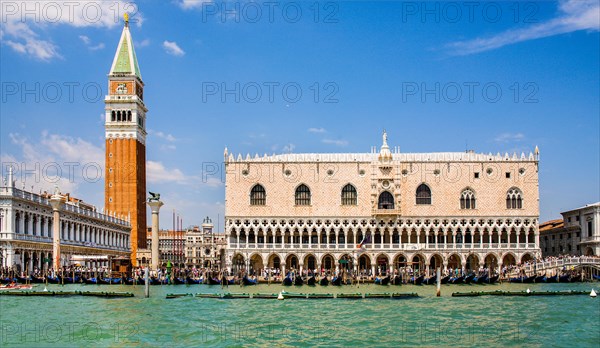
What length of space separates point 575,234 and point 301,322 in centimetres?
3981

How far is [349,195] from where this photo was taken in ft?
185

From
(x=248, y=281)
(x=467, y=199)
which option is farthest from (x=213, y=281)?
(x=467, y=199)

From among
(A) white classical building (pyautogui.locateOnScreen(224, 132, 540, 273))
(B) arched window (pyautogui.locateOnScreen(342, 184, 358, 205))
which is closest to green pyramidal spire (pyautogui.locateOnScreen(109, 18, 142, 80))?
(A) white classical building (pyautogui.locateOnScreen(224, 132, 540, 273))

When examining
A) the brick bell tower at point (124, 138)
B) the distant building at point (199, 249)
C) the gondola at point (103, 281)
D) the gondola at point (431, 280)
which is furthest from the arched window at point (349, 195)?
the distant building at point (199, 249)

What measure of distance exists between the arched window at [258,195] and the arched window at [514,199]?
16702 millimetres

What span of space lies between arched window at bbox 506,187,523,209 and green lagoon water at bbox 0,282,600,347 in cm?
2290

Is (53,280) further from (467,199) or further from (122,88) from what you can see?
(122,88)

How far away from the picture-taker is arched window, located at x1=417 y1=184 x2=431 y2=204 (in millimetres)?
56188

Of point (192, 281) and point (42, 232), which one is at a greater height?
point (42, 232)

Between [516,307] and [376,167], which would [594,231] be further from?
[516,307]

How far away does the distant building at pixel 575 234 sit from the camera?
183ft

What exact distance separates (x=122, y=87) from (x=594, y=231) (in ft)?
140

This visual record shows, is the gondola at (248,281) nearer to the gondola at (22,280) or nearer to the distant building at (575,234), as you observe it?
the gondola at (22,280)

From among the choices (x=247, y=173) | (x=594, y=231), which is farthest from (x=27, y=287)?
(x=594, y=231)
